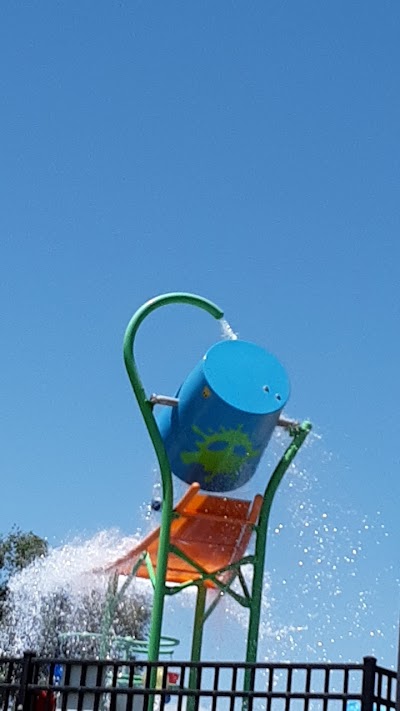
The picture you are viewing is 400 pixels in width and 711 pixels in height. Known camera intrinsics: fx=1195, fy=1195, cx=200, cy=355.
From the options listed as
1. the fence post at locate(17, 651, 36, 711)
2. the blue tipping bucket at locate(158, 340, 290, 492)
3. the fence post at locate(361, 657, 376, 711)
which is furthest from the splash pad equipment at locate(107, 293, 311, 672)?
the fence post at locate(361, 657, 376, 711)

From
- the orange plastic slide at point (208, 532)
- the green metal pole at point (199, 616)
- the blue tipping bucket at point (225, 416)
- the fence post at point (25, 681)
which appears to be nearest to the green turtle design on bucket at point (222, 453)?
the blue tipping bucket at point (225, 416)

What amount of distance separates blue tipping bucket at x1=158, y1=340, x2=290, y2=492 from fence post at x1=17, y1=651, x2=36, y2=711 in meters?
3.84

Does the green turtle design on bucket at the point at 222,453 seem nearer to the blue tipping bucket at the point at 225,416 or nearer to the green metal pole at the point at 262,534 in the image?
the blue tipping bucket at the point at 225,416

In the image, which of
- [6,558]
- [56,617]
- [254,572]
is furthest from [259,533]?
[6,558]

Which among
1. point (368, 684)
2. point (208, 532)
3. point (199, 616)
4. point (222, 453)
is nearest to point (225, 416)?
→ point (222, 453)

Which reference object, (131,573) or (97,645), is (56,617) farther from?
(131,573)

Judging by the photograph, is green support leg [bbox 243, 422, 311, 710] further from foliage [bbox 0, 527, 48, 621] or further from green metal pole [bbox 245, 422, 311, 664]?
foliage [bbox 0, 527, 48, 621]

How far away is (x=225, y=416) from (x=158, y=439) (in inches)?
22.9

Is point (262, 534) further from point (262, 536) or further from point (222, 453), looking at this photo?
point (222, 453)

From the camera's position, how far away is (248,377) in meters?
8.89

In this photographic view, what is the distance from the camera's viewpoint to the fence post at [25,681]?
16.4 feet

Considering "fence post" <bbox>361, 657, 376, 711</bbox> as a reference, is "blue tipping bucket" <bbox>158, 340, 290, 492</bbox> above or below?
above

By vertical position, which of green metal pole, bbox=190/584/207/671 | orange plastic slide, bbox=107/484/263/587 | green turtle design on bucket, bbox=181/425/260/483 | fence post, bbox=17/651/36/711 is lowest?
fence post, bbox=17/651/36/711

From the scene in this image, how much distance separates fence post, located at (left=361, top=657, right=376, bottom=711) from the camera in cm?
460
